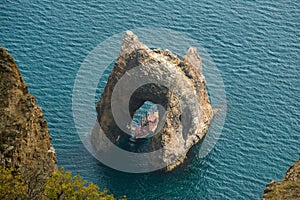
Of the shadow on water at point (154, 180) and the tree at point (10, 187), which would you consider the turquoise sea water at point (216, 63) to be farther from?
the tree at point (10, 187)

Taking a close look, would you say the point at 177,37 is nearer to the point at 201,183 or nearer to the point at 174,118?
the point at 174,118

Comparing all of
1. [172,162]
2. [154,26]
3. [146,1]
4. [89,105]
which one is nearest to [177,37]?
[154,26]

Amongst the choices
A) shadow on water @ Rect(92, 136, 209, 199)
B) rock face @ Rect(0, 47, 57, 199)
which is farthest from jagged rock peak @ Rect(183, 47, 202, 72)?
rock face @ Rect(0, 47, 57, 199)

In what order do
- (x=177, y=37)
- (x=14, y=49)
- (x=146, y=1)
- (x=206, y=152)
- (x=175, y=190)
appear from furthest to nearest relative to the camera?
(x=146, y=1) → (x=177, y=37) → (x=14, y=49) → (x=206, y=152) → (x=175, y=190)

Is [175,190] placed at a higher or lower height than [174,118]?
lower

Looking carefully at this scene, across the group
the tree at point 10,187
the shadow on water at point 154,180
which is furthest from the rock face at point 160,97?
the tree at point 10,187

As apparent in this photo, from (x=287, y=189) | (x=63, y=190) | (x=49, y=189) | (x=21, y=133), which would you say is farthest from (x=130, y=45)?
(x=287, y=189)
